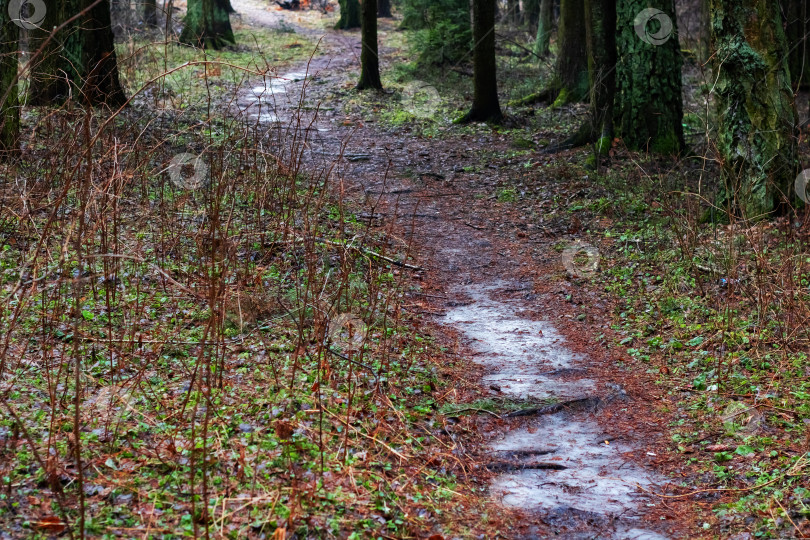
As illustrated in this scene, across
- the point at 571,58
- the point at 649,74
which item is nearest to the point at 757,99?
the point at 649,74

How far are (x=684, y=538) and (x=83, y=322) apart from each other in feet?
13.8

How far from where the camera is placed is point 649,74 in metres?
10.6

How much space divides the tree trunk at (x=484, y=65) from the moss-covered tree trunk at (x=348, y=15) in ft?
46.7

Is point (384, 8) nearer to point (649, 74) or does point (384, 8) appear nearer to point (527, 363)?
point (649, 74)

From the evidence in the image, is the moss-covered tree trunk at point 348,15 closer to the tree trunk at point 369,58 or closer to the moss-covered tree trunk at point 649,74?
the tree trunk at point 369,58

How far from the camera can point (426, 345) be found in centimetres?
565

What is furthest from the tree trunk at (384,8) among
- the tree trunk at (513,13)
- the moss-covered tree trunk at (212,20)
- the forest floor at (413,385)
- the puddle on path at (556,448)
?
the puddle on path at (556,448)

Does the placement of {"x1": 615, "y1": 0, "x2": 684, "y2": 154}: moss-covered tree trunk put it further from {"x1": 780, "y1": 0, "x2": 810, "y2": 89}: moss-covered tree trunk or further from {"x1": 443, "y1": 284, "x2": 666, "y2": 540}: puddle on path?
{"x1": 780, "y1": 0, "x2": 810, "y2": 89}: moss-covered tree trunk

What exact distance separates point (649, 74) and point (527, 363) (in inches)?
265

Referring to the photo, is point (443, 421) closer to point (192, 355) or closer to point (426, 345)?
point (426, 345)

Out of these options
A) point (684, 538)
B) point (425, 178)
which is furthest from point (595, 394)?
point (425, 178)

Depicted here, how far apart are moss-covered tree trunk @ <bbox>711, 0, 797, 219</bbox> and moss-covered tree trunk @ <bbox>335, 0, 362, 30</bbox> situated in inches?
823

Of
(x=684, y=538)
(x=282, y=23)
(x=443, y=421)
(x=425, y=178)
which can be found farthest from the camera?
(x=282, y=23)

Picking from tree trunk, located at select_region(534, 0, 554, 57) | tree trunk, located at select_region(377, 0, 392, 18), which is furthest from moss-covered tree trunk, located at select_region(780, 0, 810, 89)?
tree trunk, located at select_region(377, 0, 392, 18)
